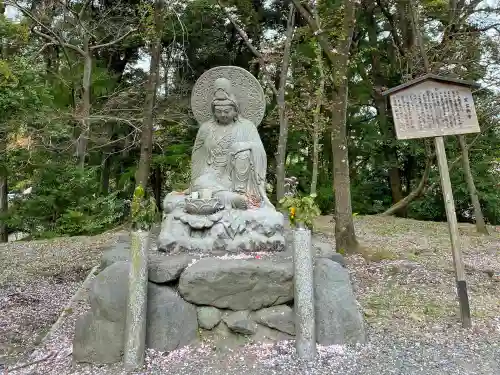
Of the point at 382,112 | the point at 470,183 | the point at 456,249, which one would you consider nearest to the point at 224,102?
the point at 456,249

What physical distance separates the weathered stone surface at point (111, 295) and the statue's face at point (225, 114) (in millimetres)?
2395

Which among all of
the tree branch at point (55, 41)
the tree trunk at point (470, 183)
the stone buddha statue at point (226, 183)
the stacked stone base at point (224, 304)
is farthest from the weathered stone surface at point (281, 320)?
the tree branch at point (55, 41)

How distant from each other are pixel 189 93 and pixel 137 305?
9624 millimetres

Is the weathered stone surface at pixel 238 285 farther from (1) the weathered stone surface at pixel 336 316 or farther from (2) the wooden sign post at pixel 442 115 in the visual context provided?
(2) the wooden sign post at pixel 442 115

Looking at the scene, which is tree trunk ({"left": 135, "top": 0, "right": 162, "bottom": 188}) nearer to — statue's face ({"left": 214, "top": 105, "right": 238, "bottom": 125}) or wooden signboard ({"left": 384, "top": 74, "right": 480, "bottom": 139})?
statue's face ({"left": 214, "top": 105, "right": 238, "bottom": 125})

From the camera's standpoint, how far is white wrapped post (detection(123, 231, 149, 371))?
3.31 m

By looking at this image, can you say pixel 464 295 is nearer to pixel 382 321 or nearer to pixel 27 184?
pixel 382 321

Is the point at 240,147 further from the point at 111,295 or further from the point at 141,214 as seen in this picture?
the point at 111,295

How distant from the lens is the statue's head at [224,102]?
525 cm

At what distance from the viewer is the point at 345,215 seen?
6.40 meters

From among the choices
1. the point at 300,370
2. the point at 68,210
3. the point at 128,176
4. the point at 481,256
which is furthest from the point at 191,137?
the point at 300,370

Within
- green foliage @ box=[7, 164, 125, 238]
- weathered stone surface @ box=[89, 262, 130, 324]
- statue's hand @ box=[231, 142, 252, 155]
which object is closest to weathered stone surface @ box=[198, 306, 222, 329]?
weathered stone surface @ box=[89, 262, 130, 324]

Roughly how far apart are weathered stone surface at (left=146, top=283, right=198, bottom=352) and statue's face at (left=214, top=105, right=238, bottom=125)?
7.83 feet

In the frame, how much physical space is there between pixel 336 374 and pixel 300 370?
261 mm
